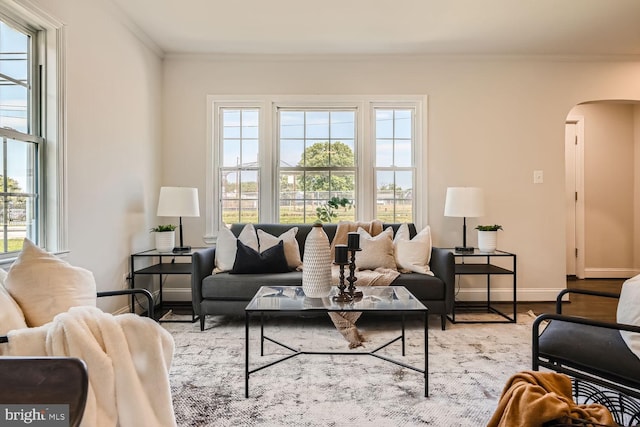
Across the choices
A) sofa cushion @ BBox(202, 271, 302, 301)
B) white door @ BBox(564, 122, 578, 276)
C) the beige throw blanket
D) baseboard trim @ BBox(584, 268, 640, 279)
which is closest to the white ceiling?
white door @ BBox(564, 122, 578, 276)

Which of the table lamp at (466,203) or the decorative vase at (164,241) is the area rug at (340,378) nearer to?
the decorative vase at (164,241)

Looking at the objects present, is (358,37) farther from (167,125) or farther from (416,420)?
(416,420)

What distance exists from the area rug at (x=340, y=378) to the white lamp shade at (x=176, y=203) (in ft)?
3.50

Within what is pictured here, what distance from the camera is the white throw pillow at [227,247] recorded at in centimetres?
347

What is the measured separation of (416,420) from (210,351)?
1544mm

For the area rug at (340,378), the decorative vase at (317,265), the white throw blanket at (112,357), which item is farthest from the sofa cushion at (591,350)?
the white throw blanket at (112,357)

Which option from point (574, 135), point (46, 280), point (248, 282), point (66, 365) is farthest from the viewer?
point (574, 135)

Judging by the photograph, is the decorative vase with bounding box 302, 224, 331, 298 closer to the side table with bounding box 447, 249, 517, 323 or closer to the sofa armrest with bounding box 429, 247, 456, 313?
the sofa armrest with bounding box 429, 247, 456, 313

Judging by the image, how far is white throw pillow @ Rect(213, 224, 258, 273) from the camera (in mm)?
3475

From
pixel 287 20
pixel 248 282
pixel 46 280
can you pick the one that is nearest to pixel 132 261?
pixel 248 282

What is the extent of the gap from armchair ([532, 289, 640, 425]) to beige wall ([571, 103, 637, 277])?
4.48 metres

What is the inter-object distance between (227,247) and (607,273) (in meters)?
5.38

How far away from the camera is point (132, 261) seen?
350cm

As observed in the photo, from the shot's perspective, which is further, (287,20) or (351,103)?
(351,103)
